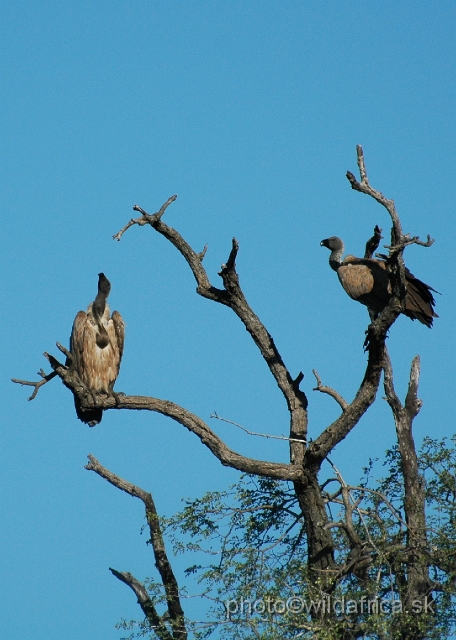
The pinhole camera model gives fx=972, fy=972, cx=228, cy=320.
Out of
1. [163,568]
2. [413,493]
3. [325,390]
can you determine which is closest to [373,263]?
[325,390]

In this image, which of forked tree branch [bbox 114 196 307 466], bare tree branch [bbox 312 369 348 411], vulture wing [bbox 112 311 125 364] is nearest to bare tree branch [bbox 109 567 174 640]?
forked tree branch [bbox 114 196 307 466]

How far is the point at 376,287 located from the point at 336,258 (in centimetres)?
113

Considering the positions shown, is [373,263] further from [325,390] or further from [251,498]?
[251,498]

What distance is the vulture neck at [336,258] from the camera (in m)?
11.6

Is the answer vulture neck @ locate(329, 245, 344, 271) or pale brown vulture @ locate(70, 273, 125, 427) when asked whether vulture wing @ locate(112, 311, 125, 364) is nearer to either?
pale brown vulture @ locate(70, 273, 125, 427)

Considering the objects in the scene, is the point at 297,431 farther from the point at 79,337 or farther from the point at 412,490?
the point at 79,337

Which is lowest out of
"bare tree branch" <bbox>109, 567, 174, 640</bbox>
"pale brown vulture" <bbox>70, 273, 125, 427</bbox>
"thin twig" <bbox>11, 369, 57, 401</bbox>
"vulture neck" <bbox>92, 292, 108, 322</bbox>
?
"bare tree branch" <bbox>109, 567, 174, 640</bbox>

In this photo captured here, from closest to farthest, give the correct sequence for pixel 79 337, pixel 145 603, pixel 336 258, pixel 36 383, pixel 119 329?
pixel 36 383
pixel 79 337
pixel 119 329
pixel 145 603
pixel 336 258

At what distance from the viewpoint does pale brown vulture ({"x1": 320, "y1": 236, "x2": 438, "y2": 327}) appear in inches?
388

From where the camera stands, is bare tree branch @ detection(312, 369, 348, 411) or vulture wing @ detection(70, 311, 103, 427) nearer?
bare tree branch @ detection(312, 369, 348, 411)

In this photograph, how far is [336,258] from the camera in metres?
11.6

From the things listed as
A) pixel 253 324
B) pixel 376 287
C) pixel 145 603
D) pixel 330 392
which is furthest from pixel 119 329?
pixel 145 603

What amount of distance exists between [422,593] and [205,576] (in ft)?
7.25

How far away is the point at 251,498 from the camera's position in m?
10.6
